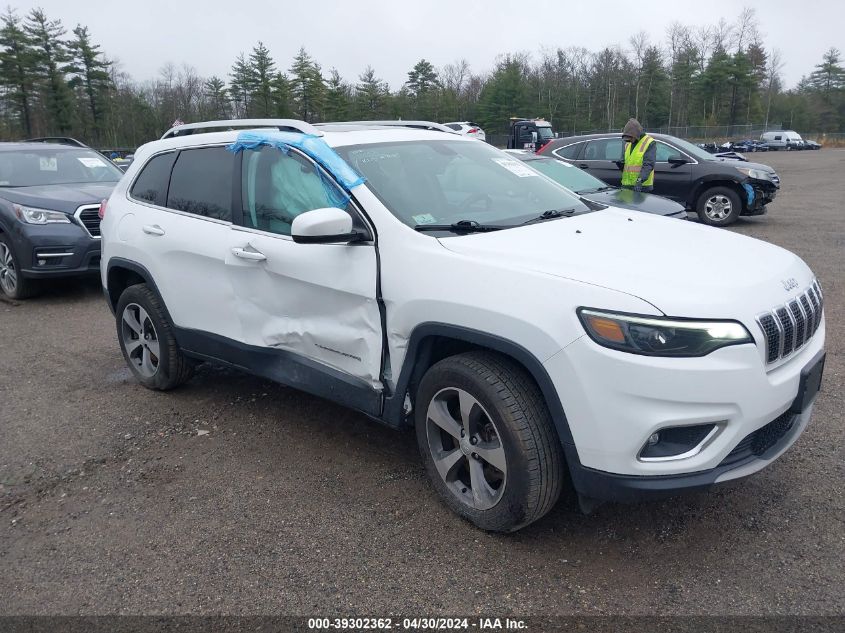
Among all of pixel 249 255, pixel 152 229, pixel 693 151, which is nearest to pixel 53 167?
pixel 152 229

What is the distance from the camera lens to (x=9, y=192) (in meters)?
8.01

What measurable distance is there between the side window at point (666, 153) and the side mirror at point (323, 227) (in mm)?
10631

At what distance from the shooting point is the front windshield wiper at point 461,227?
3.24 metres

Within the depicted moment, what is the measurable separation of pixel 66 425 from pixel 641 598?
3695 mm

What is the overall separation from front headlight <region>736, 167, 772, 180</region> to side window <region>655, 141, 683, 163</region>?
3.52 ft

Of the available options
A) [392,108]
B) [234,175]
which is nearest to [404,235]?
[234,175]

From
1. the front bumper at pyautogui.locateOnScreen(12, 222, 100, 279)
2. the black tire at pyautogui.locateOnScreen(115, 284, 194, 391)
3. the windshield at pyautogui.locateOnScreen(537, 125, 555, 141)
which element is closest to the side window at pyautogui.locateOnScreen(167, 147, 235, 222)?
the black tire at pyautogui.locateOnScreen(115, 284, 194, 391)

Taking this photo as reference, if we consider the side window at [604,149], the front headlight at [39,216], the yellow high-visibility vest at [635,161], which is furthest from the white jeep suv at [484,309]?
the side window at [604,149]

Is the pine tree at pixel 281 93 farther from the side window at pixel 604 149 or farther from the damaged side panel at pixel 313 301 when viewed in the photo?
the damaged side panel at pixel 313 301

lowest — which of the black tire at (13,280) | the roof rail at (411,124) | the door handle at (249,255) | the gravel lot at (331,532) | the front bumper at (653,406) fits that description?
the gravel lot at (331,532)

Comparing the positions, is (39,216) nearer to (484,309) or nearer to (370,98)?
(484,309)

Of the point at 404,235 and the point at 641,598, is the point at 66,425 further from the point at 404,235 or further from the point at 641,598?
the point at 641,598

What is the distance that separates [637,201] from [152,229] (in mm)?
6188

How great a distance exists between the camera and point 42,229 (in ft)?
25.0
